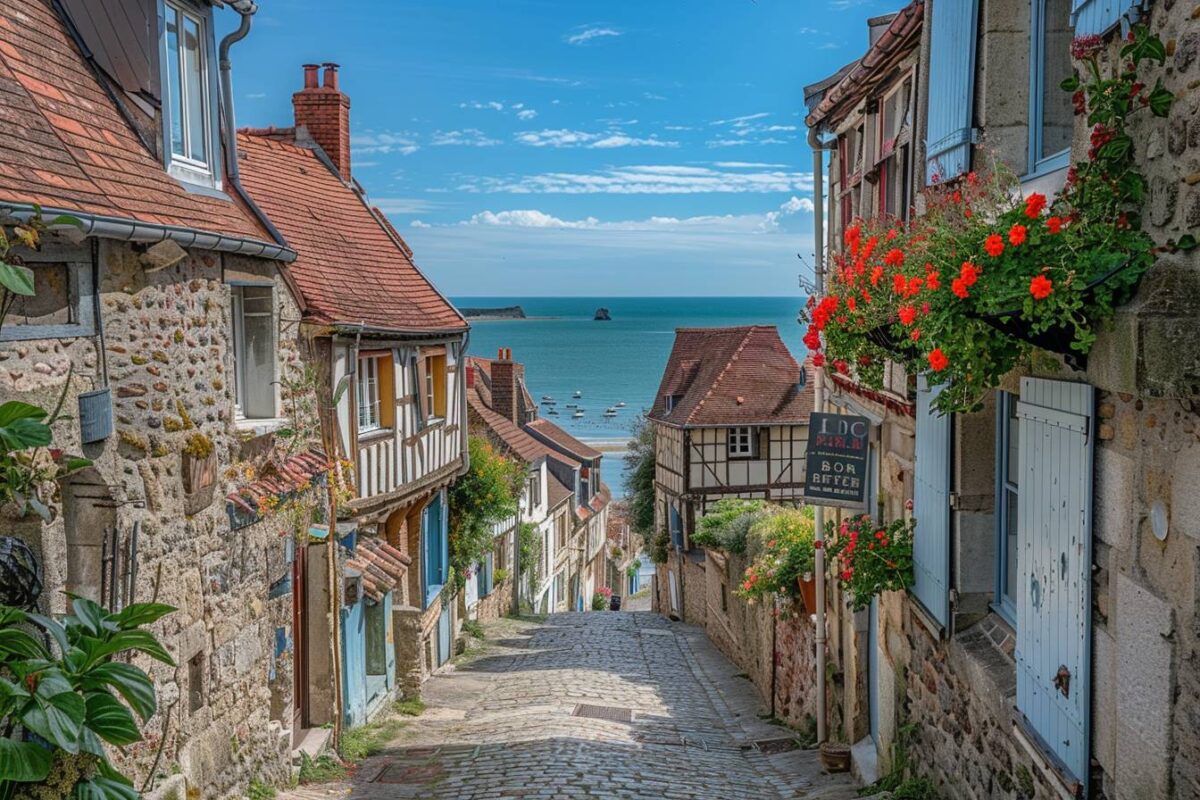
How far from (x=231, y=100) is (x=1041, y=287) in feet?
20.9

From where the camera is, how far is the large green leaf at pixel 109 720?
470cm

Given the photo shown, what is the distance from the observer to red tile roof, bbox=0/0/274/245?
5.50 meters

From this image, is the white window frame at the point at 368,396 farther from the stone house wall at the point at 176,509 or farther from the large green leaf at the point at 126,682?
the large green leaf at the point at 126,682

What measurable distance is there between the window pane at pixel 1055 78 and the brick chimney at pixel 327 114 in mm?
11728

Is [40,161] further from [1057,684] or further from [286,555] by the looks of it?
[1057,684]

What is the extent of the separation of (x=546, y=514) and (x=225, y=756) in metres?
22.6

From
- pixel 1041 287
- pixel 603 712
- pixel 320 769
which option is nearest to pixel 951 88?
pixel 1041 287

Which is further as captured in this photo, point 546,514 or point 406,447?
point 546,514

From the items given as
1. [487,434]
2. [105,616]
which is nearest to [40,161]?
[105,616]

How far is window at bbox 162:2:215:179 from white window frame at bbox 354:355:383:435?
4.22 m

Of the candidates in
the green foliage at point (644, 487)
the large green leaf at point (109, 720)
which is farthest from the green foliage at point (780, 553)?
the green foliage at point (644, 487)

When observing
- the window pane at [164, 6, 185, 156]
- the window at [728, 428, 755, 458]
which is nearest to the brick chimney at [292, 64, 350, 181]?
the window pane at [164, 6, 185, 156]

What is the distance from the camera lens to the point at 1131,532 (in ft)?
12.5

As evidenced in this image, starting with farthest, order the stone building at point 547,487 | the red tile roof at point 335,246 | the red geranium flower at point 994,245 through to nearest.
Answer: the stone building at point 547,487
the red tile roof at point 335,246
the red geranium flower at point 994,245
